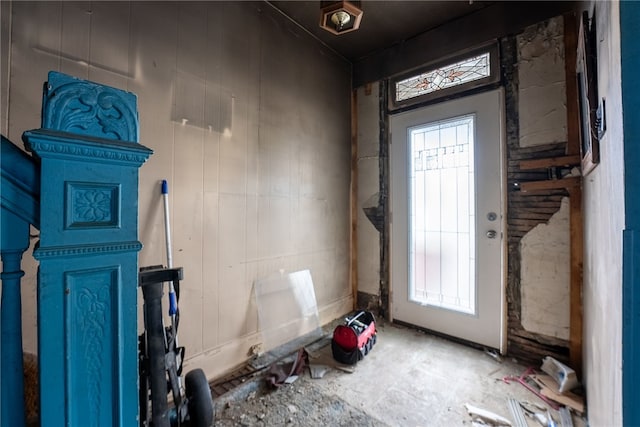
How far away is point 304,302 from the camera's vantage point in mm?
2439

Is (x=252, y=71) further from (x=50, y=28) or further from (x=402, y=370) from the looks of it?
(x=402, y=370)

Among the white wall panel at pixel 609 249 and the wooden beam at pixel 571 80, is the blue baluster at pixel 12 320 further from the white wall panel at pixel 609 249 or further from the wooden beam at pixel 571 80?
the wooden beam at pixel 571 80

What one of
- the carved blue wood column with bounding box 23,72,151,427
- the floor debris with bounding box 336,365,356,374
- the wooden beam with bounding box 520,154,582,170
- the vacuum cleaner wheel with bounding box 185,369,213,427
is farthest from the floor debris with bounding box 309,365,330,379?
the wooden beam with bounding box 520,154,582,170

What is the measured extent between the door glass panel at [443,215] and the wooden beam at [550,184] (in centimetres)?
35

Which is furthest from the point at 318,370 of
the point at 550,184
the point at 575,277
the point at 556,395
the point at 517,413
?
the point at 550,184

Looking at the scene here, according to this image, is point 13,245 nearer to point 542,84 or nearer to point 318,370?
point 318,370

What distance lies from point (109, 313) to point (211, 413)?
35.7 inches

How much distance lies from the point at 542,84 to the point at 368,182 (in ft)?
5.15

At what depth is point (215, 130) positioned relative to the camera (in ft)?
6.13

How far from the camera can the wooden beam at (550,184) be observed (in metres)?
1.85

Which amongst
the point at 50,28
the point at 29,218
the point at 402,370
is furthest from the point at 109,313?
the point at 402,370

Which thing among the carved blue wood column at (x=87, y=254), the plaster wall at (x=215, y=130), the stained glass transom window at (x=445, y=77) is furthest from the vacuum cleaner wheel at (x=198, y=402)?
the stained glass transom window at (x=445, y=77)

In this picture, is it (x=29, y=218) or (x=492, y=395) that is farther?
(x=492, y=395)

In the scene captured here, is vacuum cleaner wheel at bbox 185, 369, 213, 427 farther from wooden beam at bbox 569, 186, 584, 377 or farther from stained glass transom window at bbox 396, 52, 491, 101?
stained glass transom window at bbox 396, 52, 491, 101
